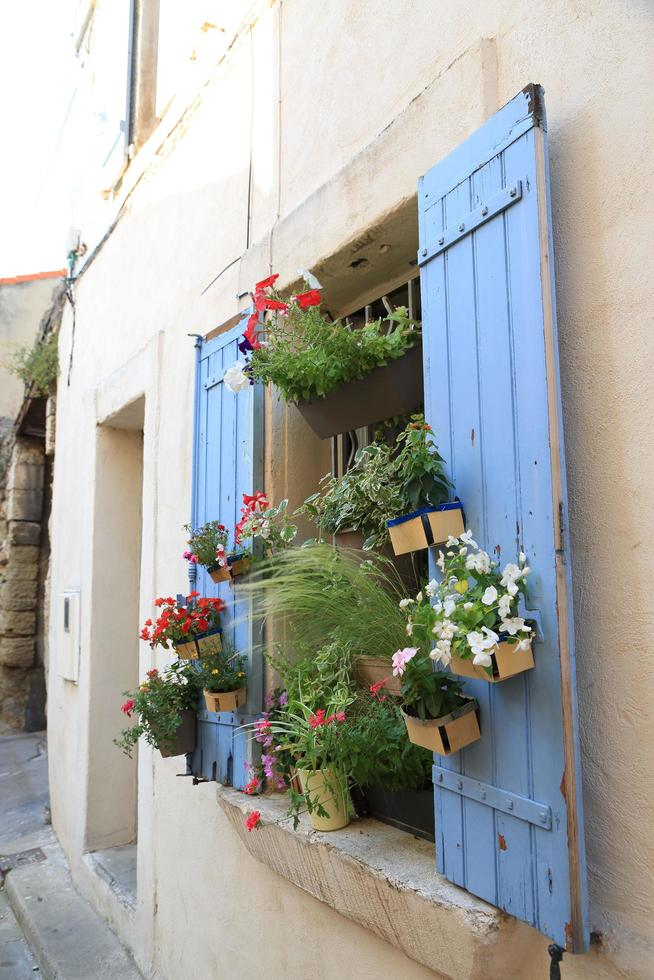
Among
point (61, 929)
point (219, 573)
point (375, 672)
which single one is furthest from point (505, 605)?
point (61, 929)

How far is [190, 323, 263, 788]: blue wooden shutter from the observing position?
270 cm

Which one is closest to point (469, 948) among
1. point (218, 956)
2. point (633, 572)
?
point (633, 572)

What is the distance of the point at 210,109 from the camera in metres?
3.59

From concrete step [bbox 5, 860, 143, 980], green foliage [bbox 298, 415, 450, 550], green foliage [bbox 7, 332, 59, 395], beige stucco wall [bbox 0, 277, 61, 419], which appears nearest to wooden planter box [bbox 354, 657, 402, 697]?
green foliage [bbox 298, 415, 450, 550]

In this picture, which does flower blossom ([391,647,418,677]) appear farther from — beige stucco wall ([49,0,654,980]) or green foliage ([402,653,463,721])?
beige stucco wall ([49,0,654,980])

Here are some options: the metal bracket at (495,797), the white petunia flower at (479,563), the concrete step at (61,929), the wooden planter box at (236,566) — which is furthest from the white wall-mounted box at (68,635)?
the white petunia flower at (479,563)

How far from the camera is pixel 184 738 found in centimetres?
288

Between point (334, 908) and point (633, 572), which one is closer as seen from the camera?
point (633, 572)

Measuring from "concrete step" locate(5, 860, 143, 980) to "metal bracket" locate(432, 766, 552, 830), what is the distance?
259 centimetres

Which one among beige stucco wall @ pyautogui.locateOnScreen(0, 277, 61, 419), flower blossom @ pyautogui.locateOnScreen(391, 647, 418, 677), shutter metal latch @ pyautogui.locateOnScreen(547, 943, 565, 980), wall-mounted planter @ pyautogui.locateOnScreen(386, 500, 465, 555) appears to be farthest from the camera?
beige stucco wall @ pyautogui.locateOnScreen(0, 277, 61, 419)

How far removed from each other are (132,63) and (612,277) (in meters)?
4.27

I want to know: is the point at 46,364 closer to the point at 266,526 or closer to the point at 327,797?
the point at 266,526

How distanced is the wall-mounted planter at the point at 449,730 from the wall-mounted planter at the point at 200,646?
4.11ft

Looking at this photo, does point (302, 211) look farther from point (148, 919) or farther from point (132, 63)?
point (148, 919)
